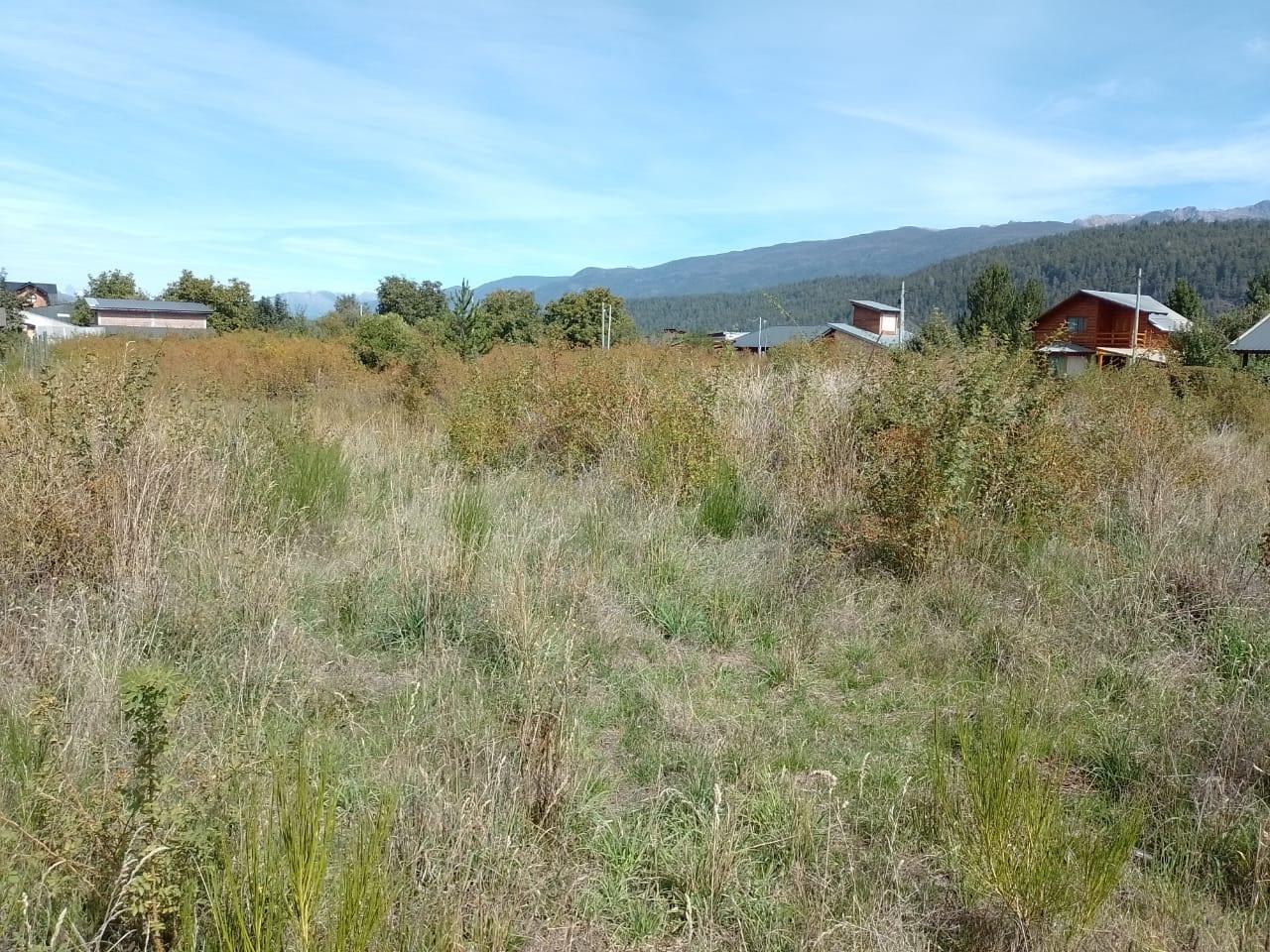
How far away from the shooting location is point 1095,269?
100688 millimetres

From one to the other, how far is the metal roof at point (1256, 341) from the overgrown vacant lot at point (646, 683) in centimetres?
1943

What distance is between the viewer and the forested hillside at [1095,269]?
3533 inches

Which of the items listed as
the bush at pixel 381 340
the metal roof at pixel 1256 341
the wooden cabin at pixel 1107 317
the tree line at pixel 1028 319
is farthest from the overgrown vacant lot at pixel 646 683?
the wooden cabin at pixel 1107 317

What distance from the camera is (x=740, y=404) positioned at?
26.9 ft

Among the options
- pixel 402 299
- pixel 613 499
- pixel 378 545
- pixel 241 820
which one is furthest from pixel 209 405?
pixel 402 299

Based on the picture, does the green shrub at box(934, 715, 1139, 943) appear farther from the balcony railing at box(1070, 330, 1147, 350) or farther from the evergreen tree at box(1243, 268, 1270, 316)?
the balcony railing at box(1070, 330, 1147, 350)

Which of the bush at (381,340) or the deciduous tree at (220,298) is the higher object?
the deciduous tree at (220,298)

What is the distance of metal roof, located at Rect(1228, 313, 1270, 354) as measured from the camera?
22.3 meters

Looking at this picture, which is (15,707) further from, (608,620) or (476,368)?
(476,368)

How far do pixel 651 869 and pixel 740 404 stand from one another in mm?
6269

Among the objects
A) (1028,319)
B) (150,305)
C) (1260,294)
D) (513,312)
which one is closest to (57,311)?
(150,305)

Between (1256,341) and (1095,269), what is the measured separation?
3473 inches

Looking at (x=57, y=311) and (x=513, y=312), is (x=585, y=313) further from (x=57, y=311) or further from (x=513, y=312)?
(x=57, y=311)

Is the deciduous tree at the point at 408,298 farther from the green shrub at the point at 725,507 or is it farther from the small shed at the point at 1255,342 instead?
the green shrub at the point at 725,507
